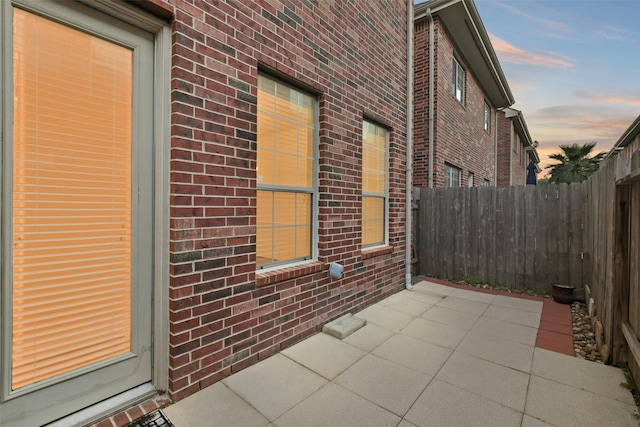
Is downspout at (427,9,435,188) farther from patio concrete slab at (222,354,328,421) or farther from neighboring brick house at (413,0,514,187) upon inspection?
patio concrete slab at (222,354,328,421)

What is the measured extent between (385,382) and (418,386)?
252mm

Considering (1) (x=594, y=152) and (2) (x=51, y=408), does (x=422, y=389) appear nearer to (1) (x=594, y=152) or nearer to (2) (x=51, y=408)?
(2) (x=51, y=408)

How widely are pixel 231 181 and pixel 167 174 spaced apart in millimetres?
479

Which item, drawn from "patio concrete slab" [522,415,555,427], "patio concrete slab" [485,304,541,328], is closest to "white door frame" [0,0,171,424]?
"patio concrete slab" [522,415,555,427]

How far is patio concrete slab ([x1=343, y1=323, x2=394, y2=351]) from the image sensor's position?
294 cm

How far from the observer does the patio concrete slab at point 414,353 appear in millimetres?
2557

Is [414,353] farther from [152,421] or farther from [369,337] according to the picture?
[152,421]

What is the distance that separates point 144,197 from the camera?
2.03 m

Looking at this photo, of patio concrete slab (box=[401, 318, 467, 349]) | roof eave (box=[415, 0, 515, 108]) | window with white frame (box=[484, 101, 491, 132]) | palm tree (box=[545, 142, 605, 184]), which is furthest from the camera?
palm tree (box=[545, 142, 605, 184])

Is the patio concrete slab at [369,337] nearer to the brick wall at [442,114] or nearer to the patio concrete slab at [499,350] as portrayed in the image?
the patio concrete slab at [499,350]

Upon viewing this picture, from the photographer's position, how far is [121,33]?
192 cm

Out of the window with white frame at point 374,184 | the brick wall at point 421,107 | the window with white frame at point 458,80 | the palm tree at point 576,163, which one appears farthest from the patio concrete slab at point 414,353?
the palm tree at point 576,163

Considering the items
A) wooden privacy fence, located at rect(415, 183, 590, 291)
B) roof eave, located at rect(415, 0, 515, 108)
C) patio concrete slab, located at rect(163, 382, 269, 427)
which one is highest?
roof eave, located at rect(415, 0, 515, 108)

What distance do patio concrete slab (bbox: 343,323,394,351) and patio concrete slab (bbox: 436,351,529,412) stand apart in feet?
2.22
